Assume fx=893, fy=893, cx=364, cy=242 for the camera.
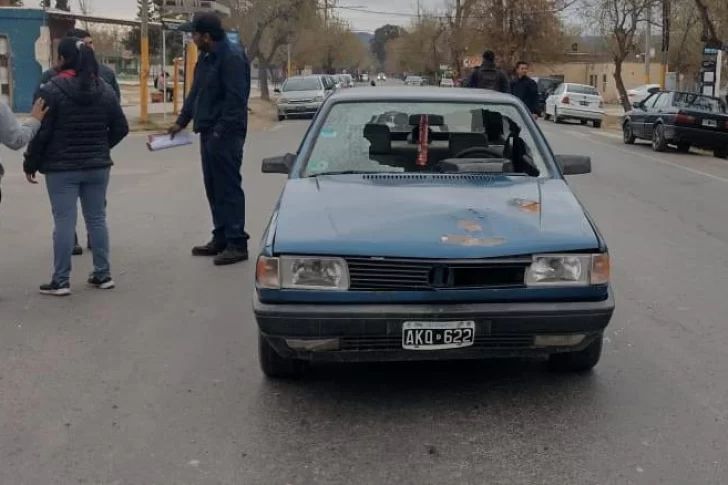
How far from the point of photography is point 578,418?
4.30 m

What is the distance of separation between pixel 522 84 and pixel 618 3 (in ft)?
83.9

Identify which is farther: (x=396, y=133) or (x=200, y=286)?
(x=200, y=286)

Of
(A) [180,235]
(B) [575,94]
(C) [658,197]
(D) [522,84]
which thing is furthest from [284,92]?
A: (A) [180,235]

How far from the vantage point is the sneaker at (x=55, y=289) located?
6629 millimetres

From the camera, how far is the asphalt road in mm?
3762

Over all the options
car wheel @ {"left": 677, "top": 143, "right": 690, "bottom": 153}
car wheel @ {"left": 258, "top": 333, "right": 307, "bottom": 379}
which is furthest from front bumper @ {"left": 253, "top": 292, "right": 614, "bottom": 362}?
car wheel @ {"left": 677, "top": 143, "right": 690, "bottom": 153}

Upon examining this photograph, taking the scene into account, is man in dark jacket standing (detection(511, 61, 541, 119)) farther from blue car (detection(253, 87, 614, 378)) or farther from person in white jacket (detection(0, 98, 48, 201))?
blue car (detection(253, 87, 614, 378))

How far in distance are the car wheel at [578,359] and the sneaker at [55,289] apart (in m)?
3.70

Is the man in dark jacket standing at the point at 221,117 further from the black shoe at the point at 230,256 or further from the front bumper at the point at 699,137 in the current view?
the front bumper at the point at 699,137

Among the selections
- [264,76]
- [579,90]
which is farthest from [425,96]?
[264,76]

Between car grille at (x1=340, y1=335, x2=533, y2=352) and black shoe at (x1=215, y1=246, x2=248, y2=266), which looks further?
black shoe at (x1=215, y1=246, x2=248, y2=266)

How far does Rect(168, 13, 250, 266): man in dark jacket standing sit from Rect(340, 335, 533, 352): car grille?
371 cm

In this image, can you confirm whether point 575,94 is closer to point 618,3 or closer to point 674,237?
point 618,3

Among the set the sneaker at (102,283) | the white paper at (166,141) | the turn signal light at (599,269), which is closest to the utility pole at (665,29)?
the white paper at (166,141)
